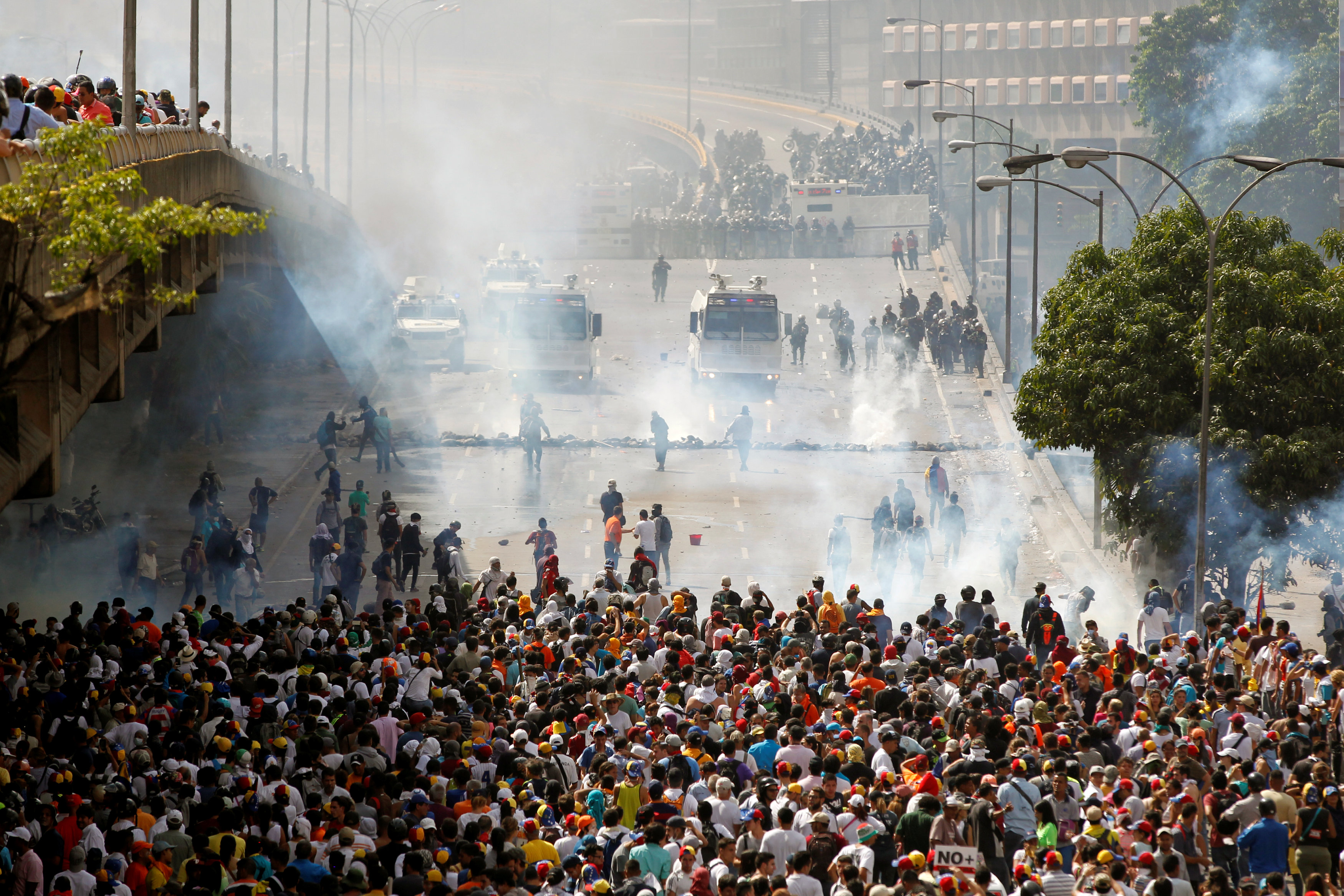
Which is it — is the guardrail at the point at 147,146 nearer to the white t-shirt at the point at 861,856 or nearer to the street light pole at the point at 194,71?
the street light pole at the point at 194,71

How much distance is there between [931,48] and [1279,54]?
52085 millimetres

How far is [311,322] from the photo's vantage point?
42062 mm

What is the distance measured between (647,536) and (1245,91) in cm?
5219

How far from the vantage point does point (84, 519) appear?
24.4 m

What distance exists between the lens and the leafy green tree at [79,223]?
322 inches

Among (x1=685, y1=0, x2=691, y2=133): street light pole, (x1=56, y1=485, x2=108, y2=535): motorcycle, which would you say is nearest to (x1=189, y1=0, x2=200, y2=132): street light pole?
(x1=56, y1=485, x2=108, y2=535): motorcycle

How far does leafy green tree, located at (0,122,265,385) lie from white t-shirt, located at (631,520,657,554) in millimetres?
13080

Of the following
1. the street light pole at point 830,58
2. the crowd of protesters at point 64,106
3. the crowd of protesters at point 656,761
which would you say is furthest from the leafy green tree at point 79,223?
the street light pole at point 830,58

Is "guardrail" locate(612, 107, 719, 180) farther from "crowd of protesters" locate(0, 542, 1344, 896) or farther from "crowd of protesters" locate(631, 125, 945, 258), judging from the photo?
"crowd of protesters" locate(0, 542, 1344, 896)

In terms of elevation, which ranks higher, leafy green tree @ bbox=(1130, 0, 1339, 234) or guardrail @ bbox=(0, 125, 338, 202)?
leafy green tree @ bbox=(1130, 0, 1339, 234)

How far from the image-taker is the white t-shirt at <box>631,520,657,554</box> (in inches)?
859

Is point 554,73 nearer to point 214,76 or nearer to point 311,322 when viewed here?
point 214,76

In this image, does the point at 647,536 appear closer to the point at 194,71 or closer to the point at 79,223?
the point at 194,71

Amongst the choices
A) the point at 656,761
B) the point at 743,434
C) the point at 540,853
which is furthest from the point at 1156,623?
the point at 743,434
